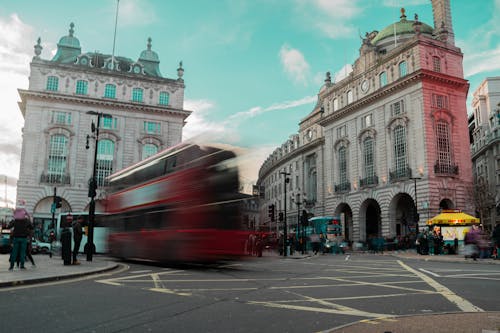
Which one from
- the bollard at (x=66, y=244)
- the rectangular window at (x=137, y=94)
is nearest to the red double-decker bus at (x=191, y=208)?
the bollard at (x=66, y=244)

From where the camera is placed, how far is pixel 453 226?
2953 cm

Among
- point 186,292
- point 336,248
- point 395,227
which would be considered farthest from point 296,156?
point 186,292

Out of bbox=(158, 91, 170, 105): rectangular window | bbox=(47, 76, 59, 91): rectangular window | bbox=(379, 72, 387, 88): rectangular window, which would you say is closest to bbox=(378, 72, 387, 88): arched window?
bbox=(379, 72, 387, 88): rectangular window

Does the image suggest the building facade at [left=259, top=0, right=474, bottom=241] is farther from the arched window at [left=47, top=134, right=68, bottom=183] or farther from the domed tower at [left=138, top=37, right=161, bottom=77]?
the arched window at [left=47, top=134, right=68, bottom=183]

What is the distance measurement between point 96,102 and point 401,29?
122 ft

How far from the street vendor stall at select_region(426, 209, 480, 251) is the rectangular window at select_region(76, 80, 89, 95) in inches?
1594

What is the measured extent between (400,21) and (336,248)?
1235 inches

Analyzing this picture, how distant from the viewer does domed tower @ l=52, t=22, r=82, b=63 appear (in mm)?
53188

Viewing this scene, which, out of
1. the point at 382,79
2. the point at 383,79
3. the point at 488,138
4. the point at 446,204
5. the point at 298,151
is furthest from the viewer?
the point at 488,138

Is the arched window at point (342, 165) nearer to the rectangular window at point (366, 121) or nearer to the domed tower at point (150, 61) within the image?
the rectangular window at point (366, 121)

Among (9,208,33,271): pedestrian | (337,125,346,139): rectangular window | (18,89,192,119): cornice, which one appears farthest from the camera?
(337,125,346,139): rectangular window

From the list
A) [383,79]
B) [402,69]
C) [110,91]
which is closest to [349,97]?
[383,79]

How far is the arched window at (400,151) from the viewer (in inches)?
1591

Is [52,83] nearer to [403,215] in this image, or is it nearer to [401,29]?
[401,29]
